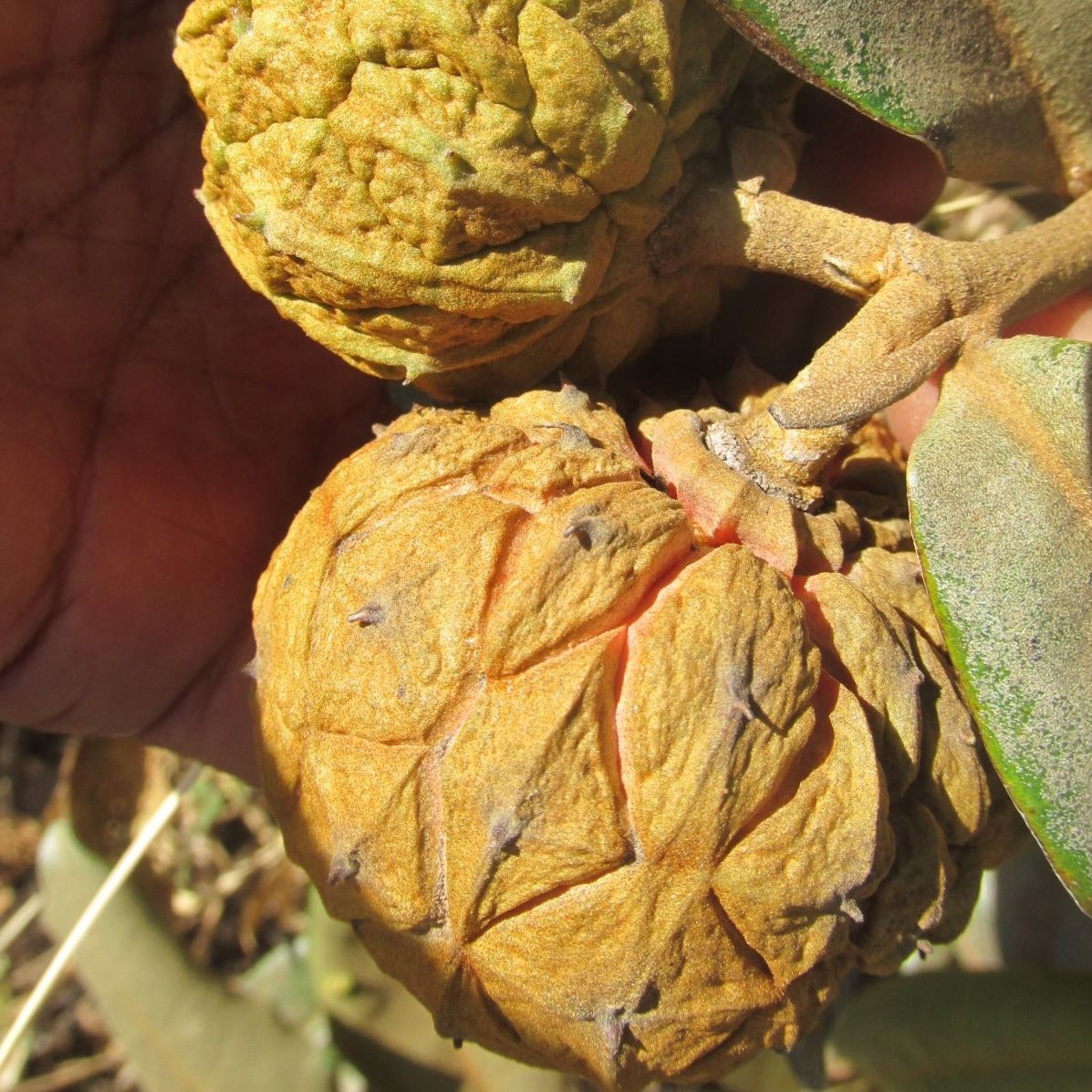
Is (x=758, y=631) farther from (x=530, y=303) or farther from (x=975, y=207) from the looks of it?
(x=975, y=207)

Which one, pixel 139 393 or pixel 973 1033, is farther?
pixel 139 393

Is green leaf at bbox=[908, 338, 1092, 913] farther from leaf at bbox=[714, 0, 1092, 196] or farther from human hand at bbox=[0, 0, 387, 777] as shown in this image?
human hand at bbox=[0, 0, 387, 777]

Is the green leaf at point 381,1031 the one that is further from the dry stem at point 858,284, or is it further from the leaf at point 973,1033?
the dry stem at point 858,284

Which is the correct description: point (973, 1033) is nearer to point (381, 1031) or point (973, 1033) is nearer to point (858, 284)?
point (381, 1031)

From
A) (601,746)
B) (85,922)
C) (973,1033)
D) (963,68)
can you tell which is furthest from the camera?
(85,922)

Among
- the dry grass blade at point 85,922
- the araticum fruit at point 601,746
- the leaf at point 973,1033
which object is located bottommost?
the leaf at point 973,1033

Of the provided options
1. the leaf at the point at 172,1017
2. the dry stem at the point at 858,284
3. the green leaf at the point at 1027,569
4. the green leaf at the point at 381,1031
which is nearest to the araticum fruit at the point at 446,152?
the dry stem at the point at 858,284

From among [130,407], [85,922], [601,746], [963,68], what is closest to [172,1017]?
[85,922]
